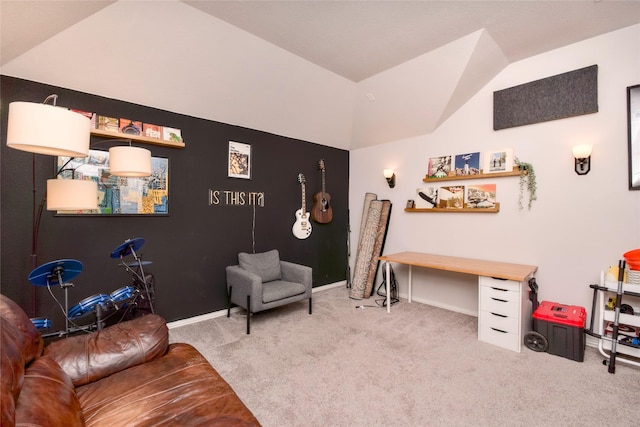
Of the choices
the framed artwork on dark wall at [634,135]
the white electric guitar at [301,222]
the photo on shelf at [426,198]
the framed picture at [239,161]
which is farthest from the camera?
the white electric guitar at [301,222]

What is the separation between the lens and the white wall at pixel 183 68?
2.37 meters

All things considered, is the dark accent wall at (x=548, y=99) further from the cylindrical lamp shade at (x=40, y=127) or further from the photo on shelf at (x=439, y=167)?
the cylindrical lamp shade at (x=40, y=127)

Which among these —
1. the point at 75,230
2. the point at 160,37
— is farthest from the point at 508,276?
the point at 75,230

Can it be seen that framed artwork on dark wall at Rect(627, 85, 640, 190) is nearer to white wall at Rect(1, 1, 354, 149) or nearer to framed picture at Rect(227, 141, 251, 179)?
white wall at Rect(1, 1, 354, 149)

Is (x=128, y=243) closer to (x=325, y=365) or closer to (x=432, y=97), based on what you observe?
(x=325, y=365)

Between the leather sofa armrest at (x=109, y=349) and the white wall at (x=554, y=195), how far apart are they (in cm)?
344

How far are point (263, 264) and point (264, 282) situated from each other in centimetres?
23

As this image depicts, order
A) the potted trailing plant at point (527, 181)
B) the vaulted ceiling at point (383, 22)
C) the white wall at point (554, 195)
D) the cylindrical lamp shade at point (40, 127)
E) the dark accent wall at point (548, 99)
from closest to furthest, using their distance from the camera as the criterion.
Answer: the cylindrical lamp shade at point (40, 127), the vaulted ceiling at point (383, 22), the white wall at point (554, 195), the dark accent wall at point (548, 99), the potted trailing plant at point (527, 181)

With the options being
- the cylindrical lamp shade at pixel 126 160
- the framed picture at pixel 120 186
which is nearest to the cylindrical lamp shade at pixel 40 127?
the cylindrical lamp shade at pixel 126 160

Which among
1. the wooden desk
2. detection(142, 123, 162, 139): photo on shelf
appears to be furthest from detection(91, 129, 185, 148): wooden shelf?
the wooden desk

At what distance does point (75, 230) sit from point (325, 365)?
2.63 m

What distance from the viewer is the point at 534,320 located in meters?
2.72

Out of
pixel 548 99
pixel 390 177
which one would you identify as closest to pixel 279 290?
pixel 390 177

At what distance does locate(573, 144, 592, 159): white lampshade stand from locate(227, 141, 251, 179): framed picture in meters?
3.62
